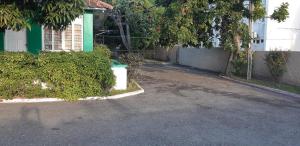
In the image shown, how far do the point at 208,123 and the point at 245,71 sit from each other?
45.7ft

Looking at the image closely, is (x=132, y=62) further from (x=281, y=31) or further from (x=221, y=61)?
(x=281, y=31)

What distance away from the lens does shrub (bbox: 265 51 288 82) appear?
20125 millimetres

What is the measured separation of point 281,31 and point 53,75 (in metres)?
23.7

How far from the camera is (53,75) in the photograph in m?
13.4

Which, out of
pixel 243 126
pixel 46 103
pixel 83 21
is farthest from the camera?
pixel 83 21

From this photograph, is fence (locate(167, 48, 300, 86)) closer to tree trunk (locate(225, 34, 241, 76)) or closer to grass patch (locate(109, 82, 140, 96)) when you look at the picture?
tree trunk (locate(225, 34, 241, 76))

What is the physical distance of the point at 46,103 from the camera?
12977mm

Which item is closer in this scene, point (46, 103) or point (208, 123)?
point (208, 123)

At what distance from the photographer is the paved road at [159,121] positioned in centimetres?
851

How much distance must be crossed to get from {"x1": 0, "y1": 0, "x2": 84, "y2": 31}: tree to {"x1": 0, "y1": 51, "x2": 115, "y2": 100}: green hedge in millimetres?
2453

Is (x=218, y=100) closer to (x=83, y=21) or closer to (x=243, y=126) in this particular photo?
(x=243, y=126)

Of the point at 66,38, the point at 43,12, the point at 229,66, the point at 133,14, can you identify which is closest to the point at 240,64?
the point at 229,66

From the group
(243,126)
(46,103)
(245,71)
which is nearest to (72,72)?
(46,103)

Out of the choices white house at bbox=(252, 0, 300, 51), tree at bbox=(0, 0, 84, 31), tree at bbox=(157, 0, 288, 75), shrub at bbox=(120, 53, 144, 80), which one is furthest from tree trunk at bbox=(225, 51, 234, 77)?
tree at bbox=(0, 0, 84, 31)
